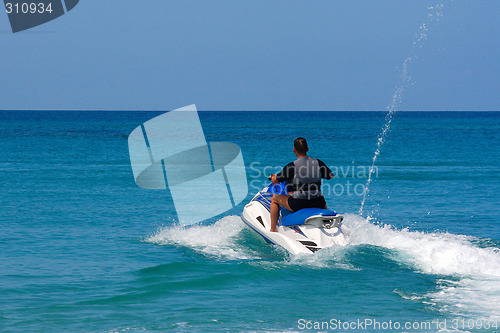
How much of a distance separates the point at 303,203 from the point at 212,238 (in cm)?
216

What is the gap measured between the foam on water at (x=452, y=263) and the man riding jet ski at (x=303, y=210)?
99 centimetres

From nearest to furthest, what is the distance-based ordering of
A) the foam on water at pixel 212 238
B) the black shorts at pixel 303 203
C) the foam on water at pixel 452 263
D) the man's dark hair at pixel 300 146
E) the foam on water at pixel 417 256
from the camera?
the foam on water at pixel 452 263, the foam on water at pixel 417 256, the man's dark hair at pixel 300 146, the black shorts at pixel 303 203, the foam on water at pixel 212 238

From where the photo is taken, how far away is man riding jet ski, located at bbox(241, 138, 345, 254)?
8.73 meters

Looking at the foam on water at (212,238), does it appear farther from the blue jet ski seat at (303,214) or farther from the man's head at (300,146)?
the man's head at (300,146)

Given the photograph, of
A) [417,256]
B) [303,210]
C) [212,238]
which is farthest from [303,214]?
[212,238]

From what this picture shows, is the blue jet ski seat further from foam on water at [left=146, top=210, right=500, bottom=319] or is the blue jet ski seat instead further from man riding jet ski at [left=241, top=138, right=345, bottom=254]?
foam on water at [left=146, top=210, right=500, bottom=319]

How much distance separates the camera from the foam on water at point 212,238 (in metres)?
9.45

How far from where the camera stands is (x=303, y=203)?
29.5 ft

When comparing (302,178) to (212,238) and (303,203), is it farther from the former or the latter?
(212,238)

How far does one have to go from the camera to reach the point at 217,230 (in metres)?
11.0

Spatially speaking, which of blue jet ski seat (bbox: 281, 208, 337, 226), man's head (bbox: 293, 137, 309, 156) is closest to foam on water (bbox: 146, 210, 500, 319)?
blue jet ski seat (bbox: 281, 208, 337, 226)

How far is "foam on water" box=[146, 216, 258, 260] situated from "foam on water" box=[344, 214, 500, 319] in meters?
1.92

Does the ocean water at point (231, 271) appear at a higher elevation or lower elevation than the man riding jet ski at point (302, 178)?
lower

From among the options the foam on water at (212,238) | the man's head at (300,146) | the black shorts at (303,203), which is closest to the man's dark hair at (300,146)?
the man's head at (300,146)
